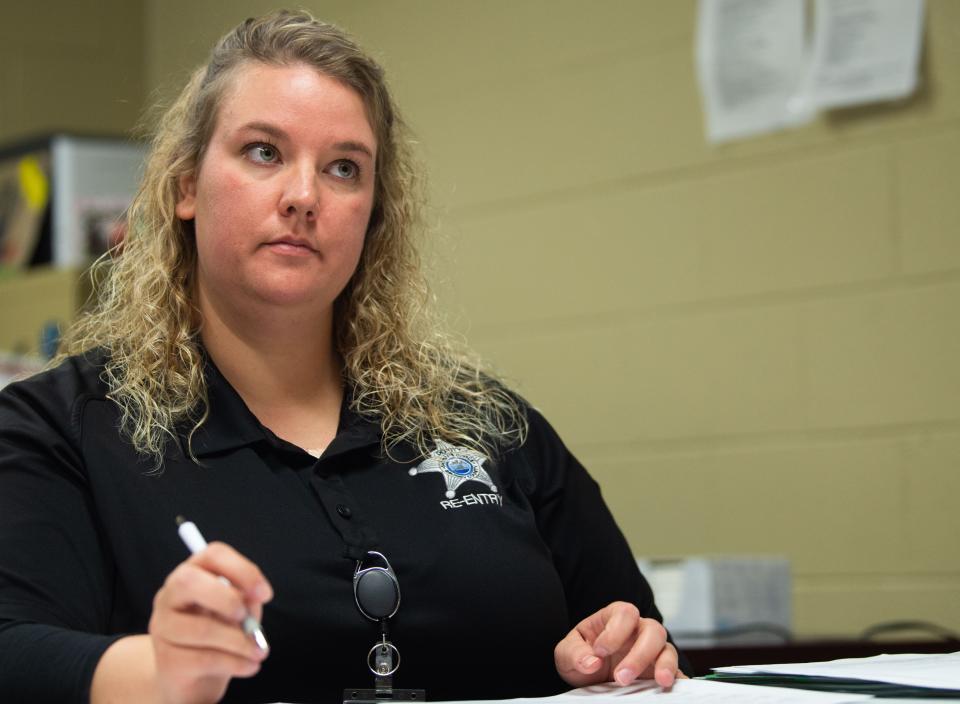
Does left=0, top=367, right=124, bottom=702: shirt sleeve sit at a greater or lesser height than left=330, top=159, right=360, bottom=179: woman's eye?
lesser

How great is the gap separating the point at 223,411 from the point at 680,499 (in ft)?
5.22

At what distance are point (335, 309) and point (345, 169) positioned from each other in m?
0.23

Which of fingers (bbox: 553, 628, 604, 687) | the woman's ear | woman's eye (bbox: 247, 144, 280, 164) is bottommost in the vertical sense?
fingers (bbox: 553, 628, 604, 687)

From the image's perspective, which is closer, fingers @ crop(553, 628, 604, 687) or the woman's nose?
fingers @ crop(553, 628, 604, 687)

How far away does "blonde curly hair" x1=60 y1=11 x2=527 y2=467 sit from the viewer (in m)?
1.53

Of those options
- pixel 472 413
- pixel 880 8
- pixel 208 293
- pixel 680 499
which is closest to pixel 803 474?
pixel 680 499

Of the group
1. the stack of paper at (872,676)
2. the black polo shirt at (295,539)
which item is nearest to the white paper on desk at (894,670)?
the stack of paper at (872,676)

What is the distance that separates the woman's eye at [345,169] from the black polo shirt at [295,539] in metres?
0.28

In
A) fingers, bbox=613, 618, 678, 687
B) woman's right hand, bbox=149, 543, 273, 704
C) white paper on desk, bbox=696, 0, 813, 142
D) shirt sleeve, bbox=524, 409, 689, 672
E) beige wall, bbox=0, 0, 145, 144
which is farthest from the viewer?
beige wall, bbox=0, 0, 145, 144

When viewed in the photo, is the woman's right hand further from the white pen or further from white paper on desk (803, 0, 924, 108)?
white paper on desk (803, 0, 924, 108)

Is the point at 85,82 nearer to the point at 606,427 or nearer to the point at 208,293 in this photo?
the point at 606,427

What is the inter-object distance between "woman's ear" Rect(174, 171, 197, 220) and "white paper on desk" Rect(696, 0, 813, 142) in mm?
1500

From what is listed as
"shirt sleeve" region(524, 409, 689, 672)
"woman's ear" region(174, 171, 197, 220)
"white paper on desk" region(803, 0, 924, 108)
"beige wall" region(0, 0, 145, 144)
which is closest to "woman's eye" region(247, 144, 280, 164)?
"woman's ear" region(174, 171, 197, 220)

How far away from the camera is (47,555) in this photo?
1.27 m
